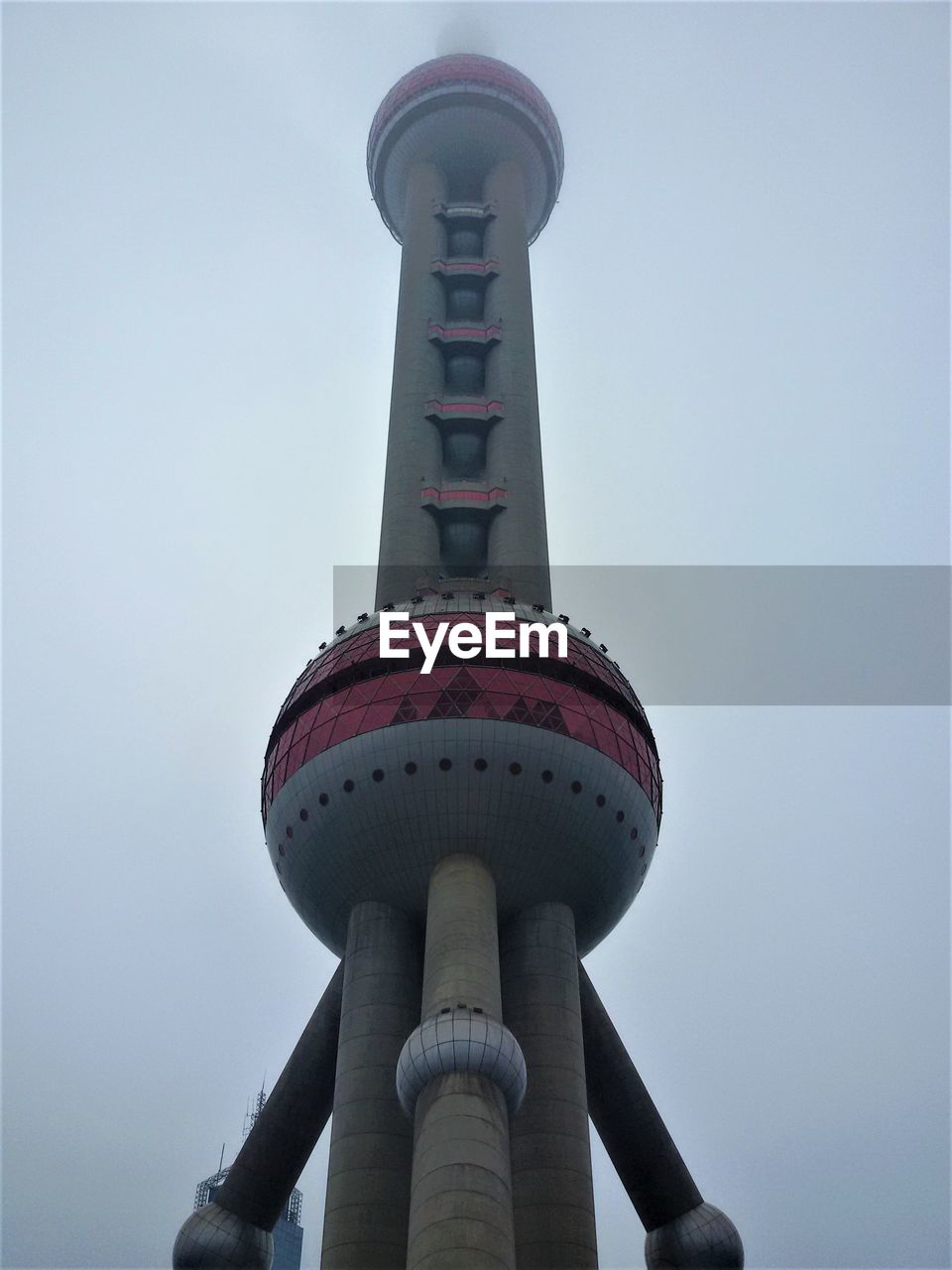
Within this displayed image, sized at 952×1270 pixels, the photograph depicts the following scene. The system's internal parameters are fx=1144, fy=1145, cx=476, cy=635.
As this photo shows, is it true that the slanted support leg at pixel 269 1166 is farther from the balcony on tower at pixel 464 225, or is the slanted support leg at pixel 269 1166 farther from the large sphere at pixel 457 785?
the balcony on tower at pixel 464 225

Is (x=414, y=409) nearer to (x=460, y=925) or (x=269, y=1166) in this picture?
(x=460, y=925)

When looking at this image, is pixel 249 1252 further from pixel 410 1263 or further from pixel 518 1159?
pixel 410 1263

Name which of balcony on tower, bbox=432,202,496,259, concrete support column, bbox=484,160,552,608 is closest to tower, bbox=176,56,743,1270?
concrete support column, bbox=484,160,552,608

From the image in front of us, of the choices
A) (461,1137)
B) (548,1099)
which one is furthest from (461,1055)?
(548,1099)

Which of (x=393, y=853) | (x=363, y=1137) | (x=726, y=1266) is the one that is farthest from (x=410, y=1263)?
(x=726, y=1266)

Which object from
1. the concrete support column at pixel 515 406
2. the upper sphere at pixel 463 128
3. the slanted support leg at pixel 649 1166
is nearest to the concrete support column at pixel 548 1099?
the slanted support leg at pixel 649 1166

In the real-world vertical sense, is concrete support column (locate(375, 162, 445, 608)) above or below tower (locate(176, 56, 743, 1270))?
above

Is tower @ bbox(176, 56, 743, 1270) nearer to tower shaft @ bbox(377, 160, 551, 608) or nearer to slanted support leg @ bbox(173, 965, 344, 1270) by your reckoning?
slanted support leg @ bbox(173, 965, 344, 1270)
